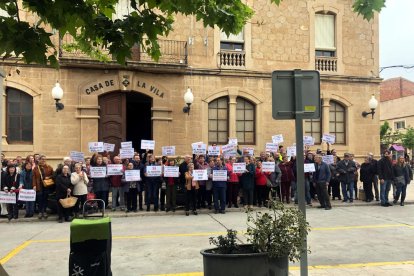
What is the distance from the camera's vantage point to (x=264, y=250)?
5035 millimetres

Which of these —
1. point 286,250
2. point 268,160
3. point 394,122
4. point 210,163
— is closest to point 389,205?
point 268,160

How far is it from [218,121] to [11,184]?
29.8 ft

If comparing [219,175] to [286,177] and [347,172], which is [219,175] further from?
[347,172]

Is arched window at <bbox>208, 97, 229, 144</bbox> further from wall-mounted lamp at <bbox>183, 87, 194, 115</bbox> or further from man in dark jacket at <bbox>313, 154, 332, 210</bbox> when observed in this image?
man in dark jacket at <bbox>313, 154, 332, 210</bbox>

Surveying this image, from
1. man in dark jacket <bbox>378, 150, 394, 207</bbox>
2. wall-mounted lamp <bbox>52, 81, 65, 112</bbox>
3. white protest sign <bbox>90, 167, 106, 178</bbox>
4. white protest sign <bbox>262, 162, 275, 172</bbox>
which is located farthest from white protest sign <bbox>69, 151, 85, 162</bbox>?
man in dark jacket <bbox>378, 150, 394, 207</bbox>

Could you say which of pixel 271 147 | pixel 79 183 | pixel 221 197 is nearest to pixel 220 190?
pixel 221 197

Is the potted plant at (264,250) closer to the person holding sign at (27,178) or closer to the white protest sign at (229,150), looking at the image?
the person holding sign at (27,178)

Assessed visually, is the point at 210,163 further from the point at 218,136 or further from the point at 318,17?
the point at 318,17

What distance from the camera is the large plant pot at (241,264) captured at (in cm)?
480

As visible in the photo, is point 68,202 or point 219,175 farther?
point 219,175

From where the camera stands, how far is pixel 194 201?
13633mm

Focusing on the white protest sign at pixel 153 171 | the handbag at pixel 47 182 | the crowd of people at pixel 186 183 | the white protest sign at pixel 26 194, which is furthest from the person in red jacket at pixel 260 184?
the white protest sign at pixel 26 194

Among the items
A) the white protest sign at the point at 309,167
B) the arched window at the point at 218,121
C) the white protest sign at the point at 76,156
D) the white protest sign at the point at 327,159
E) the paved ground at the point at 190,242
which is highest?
the arched window at the point at 218,121

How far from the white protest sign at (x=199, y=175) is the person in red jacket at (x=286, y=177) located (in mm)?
3135
